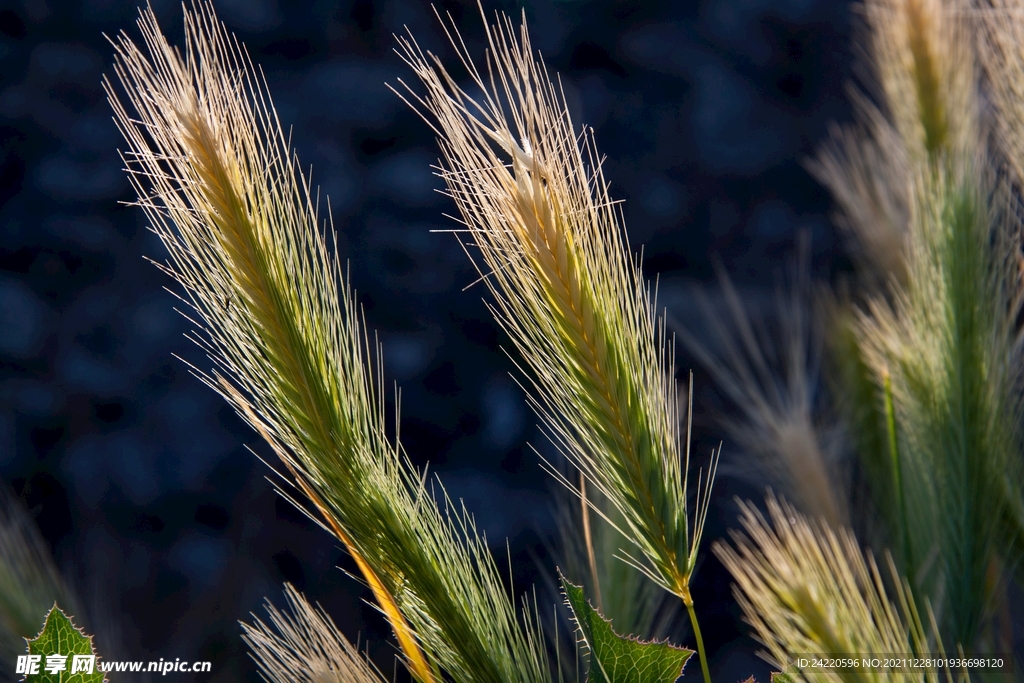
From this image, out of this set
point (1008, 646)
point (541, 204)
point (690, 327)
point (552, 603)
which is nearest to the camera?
point (541, 204)

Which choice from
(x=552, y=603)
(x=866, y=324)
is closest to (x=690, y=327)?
(x=866, y=324)

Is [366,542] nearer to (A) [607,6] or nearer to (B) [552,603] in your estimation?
(B) [552,603]

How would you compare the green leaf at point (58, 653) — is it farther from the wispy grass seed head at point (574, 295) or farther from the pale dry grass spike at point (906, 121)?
the pale dry grass spike at point (906, 121)

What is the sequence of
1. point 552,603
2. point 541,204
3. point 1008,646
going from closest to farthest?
point 541,204 < point 1008,646 < point 552,603

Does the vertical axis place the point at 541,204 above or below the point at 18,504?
above

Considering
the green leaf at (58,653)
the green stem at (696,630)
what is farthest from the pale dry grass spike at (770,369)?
the green leaf at (58,653)

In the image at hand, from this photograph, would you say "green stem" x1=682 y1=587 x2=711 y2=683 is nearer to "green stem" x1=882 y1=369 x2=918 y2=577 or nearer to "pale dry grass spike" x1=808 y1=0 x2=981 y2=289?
"green stem" x1=882 y1=369 x2=918 y2=577

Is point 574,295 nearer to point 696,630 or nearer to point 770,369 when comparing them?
point 696,630
